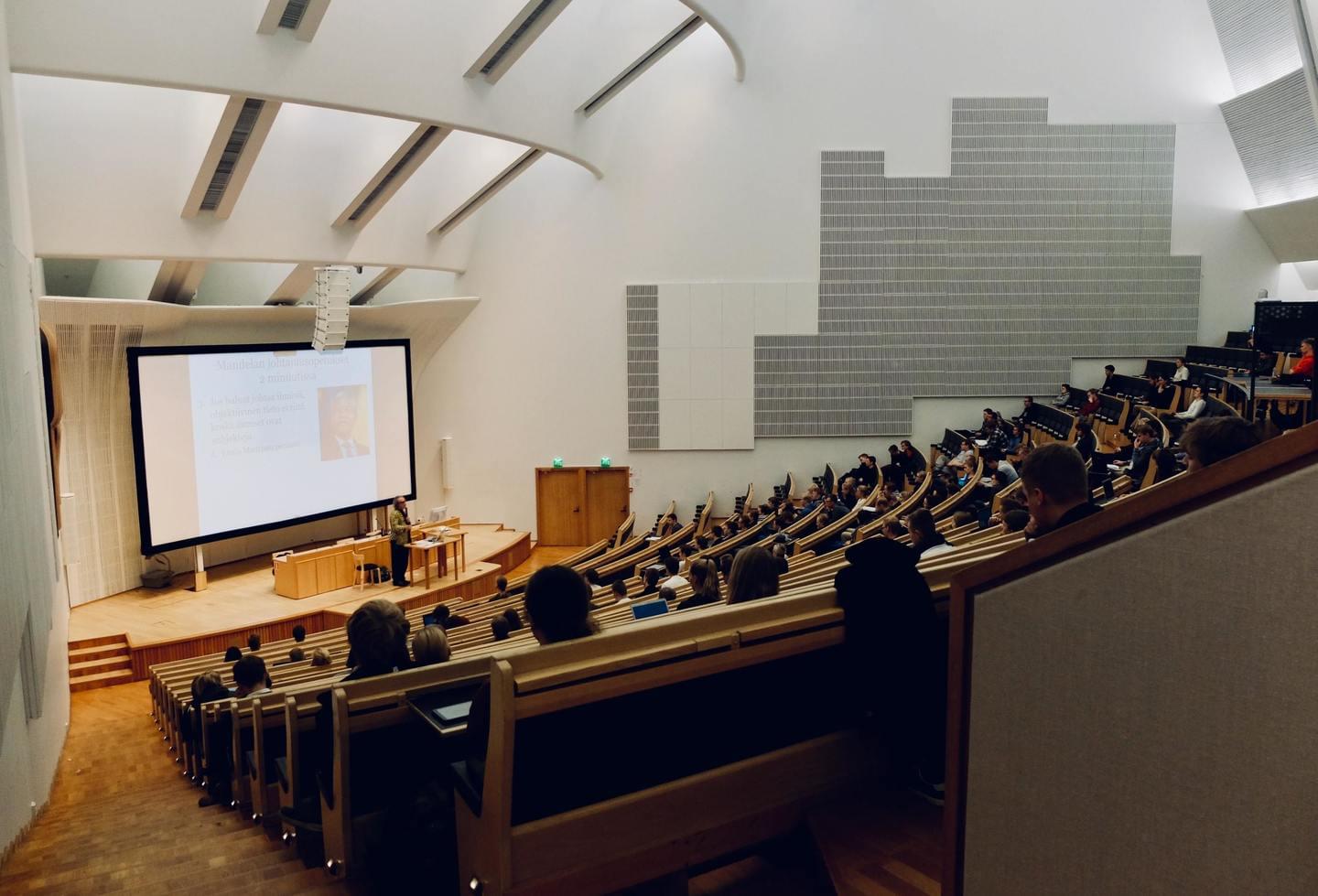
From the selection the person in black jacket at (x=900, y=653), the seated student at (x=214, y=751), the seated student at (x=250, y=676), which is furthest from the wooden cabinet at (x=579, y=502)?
the person in black jacket at (x=900, y=653)

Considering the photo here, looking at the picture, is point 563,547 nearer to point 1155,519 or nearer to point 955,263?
point 955,263

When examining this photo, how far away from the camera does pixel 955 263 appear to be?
43.3 feet

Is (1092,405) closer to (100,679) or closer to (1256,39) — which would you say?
(1256,39)

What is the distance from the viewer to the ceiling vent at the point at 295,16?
6.49m

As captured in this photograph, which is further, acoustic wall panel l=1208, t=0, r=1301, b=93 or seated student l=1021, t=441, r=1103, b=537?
acoustic wall panel l=1208, t=0, r=1301, b=93

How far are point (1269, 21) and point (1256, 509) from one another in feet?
43.2

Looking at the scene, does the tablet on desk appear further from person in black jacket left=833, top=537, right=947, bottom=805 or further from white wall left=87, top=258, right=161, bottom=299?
white wall left=87, top=258, right=161, bottom=299

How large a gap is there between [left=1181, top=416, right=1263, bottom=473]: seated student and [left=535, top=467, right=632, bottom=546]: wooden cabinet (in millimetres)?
11188

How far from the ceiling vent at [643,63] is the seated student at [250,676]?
25.8 ft

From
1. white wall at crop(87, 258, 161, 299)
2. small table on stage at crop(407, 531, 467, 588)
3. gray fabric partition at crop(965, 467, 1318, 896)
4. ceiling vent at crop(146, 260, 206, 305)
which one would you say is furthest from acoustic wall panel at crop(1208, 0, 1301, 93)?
white wall at crop(87, 258, 161, 299)

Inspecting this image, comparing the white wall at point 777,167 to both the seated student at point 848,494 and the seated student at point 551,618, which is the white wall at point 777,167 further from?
the seated student at point 551,618

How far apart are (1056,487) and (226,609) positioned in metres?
9.90

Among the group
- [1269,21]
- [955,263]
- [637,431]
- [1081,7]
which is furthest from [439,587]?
[1269,21]

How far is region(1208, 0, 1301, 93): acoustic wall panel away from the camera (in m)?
11.3
